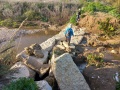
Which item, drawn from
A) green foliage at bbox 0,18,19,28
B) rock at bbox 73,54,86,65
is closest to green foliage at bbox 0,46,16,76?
rock at bbox 73,54,86,65

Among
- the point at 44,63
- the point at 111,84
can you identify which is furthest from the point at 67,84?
the point at 44,63

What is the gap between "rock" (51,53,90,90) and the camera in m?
7.80

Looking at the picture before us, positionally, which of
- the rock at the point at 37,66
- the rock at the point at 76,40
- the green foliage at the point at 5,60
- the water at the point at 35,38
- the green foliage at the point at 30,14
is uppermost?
the green foliage at the point at 5,60

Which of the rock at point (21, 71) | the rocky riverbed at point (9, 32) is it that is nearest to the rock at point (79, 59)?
the rock at point (21, 71)

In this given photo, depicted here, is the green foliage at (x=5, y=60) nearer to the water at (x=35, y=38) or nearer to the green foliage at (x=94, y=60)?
the green foliage at (x=94, y=60)

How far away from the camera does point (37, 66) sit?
31.0ft

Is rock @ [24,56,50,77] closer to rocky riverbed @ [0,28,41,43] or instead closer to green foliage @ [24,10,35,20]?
rocky riverbed @ [0,28,41,43]

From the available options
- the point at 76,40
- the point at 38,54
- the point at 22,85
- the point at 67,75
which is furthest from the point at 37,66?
the point at 76,40

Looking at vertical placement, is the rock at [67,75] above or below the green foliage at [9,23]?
above

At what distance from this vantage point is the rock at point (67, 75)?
780 centimetres

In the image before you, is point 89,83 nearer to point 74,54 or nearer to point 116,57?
point 74,54

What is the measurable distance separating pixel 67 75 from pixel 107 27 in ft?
24.6

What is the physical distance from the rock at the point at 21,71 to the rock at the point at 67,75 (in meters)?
0.93

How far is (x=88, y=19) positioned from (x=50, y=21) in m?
3.52
